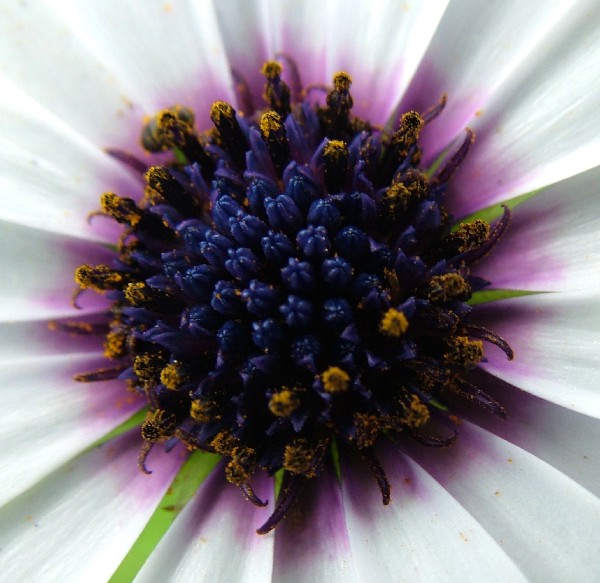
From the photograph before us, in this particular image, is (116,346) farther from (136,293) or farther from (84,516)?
(84,516)

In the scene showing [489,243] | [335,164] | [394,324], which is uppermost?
[335,164]

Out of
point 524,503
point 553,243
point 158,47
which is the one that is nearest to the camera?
point 524,503

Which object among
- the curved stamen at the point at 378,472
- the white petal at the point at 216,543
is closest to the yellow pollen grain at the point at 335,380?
the curved stamen at the point at 378,472

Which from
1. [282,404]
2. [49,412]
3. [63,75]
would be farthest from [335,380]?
[63,75]

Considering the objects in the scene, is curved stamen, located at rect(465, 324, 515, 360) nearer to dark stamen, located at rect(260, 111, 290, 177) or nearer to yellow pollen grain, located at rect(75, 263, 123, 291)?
dark stamen, located at rect(260, 111, 290, 177)

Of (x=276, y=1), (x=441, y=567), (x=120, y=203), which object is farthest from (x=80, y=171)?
(x=441, y=567)

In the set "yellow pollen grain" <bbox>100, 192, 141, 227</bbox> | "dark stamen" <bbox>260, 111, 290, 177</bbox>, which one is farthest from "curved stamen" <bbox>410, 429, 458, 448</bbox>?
"yellow pollen grain" <bbox>100, 192, 141, 227</bbox>

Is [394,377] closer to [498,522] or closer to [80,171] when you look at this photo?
[498,522]
